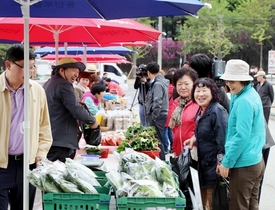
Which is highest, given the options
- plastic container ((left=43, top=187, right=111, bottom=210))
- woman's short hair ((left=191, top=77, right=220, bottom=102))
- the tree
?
the tree

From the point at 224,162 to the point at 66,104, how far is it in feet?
5.64

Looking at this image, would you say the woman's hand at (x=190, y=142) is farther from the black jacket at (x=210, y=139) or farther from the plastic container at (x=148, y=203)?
the plastic container at (x=148, y=203)

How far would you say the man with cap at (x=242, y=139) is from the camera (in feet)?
15.2

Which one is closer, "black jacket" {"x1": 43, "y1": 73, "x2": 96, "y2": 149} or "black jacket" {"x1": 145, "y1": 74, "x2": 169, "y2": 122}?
"black jacket" {"x1": 43, "y1": 73, "x2": 96, "y2": 149}

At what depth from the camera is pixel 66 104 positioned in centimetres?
525

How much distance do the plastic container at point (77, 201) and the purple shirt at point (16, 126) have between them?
2.93ft

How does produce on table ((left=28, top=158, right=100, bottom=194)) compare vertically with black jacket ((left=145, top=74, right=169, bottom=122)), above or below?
below

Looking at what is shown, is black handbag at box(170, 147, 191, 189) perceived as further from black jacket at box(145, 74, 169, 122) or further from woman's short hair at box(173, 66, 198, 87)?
black jacket at box(145, 74, 169, 122)

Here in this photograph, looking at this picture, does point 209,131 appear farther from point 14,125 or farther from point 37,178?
point 37,178

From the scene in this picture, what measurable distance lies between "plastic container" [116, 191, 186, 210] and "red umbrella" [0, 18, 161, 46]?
3604mm

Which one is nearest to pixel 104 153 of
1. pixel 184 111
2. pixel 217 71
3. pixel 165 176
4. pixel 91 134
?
pixel 91 134

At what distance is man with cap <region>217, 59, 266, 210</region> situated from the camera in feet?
15.2

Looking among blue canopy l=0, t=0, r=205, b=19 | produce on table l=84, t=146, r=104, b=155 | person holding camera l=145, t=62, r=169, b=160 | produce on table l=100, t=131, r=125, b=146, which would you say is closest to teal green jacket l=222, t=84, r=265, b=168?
blue canopy l=0, t=0, r=205, b=19

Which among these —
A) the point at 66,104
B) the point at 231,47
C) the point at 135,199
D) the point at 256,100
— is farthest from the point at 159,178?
the point at 231,47
